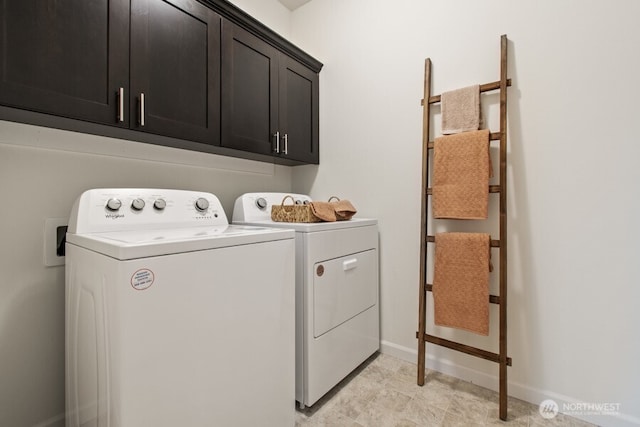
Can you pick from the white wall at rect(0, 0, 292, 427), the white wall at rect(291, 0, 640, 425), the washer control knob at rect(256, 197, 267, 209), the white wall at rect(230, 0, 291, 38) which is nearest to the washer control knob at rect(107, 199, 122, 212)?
the white wall at rect(0, 0, 292, 427)

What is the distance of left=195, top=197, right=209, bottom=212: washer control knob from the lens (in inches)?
56.8

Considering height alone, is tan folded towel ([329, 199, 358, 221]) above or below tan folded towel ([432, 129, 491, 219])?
below

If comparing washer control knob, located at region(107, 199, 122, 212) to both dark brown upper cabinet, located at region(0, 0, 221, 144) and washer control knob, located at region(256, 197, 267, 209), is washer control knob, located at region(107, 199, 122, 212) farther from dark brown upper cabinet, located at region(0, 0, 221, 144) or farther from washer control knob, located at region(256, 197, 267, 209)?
washer control knob, located at region(256, 197, 267, 209)

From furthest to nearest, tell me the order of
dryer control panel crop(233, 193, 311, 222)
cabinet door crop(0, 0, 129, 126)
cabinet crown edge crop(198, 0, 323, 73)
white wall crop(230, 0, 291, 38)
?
white wall crop(230, 0, 291, 38)
dryer control panel crop(233, 193, 311, 222)
cabinet crown edge crop(198, 0, 323, 73)
cabinet door crop(0, 0, 129, 126)

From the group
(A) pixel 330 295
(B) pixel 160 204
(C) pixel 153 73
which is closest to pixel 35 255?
(B) pixel 160 204

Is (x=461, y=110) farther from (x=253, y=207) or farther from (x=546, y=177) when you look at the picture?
(x=253, y=207)

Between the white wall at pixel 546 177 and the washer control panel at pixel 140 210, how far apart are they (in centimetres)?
107

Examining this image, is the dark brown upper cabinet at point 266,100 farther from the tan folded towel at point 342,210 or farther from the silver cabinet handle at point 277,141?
the tan folded towel at point 342,210

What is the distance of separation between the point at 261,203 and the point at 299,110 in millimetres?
701

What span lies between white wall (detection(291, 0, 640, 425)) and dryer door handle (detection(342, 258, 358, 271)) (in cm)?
34

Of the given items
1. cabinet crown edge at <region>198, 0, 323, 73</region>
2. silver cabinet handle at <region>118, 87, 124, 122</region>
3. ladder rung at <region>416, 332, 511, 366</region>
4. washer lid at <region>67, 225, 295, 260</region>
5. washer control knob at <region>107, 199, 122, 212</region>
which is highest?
cabinet crown edge at <region>198, 0, 323, 73</region>

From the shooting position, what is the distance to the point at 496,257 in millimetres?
1531

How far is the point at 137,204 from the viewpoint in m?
1.23

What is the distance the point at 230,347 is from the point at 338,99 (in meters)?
1.74
